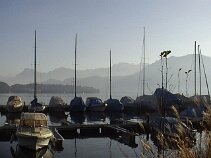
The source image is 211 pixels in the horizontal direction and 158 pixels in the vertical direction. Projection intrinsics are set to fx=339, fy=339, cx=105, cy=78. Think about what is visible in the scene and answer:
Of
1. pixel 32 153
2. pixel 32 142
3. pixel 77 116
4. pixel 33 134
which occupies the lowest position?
pixel 32 153

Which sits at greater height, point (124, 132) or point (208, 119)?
point (208, 119)

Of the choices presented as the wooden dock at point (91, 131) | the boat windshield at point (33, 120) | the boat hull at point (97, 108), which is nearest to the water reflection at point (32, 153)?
the boat windshield at point (33, 120)

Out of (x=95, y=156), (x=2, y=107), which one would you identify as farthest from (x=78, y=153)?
(x=2, y=107)

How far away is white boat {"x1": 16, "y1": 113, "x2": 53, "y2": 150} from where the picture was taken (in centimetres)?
2475

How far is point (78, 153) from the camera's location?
2634 centimetres

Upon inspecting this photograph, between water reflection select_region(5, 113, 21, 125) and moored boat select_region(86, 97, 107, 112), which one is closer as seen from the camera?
water reflection select_region(5, 113, 21, 125)

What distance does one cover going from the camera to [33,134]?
2514cm

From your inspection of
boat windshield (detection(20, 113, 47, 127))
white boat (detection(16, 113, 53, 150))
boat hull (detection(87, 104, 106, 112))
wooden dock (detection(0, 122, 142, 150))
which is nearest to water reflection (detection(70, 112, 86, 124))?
boat hull (detection(87, 104, 106, 112))

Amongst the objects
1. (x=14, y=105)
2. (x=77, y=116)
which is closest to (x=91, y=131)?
(x=77, y=116)

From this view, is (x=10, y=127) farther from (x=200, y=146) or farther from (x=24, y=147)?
(x=200, y=146)

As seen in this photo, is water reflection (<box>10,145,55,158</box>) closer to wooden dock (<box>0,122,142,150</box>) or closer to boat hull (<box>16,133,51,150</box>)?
boat hull (<box>16,133,51,150</box>)

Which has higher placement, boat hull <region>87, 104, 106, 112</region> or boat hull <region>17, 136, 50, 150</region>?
boat hull <region>87, 104, 106, 112</region>

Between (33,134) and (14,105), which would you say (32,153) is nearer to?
(33,134)

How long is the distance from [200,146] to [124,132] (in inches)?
1067
